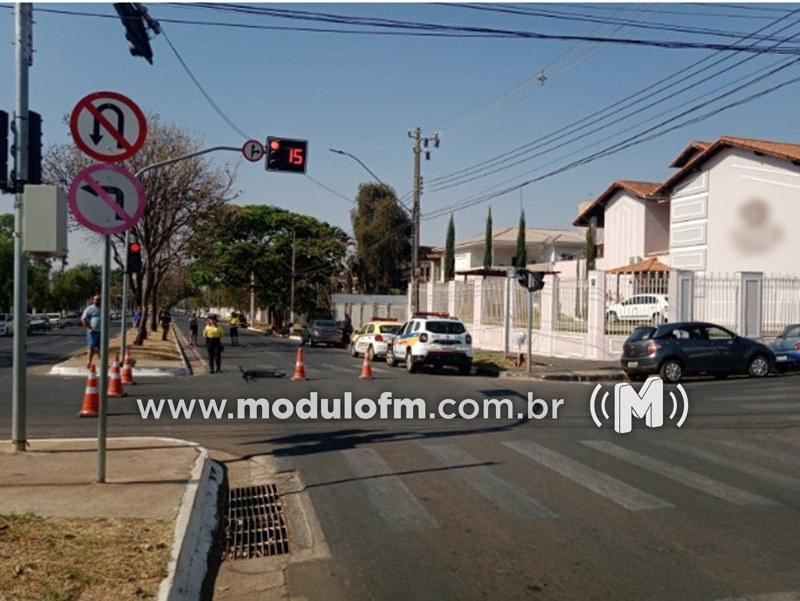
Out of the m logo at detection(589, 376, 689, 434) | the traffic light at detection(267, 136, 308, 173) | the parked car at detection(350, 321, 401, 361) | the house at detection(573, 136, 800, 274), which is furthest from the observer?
the house at detection(573, 136, 800, 274)

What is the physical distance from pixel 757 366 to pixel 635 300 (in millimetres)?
5575

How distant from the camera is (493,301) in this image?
3281cm

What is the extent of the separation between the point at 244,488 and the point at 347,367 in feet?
55.0

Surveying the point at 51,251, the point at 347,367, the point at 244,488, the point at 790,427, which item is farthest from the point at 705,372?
the point at 51,251

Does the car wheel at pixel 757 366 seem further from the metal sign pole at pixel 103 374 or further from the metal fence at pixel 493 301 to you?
the metal sign pole at pixel 103 374

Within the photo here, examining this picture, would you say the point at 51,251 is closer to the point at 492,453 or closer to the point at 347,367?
the point at 492,453

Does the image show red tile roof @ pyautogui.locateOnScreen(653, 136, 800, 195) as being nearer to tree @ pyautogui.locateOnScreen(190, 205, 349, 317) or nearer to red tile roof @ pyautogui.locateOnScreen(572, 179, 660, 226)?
red tile roof @ pyautogui.locateOnScreen(572, 179, 660, 226)

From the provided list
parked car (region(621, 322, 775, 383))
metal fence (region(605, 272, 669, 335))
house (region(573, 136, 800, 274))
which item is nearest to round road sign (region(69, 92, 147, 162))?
parked car (region(621, 322, 775, 383))

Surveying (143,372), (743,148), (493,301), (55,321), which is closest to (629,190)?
(743,148)

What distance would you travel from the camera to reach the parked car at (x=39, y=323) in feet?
202

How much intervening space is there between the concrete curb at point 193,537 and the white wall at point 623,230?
40464 millimetres

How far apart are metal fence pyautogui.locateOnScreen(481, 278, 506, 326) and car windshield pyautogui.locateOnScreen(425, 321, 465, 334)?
815 centimetres

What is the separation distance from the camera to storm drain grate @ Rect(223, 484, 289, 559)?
638 cm

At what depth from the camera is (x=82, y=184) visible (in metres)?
7.11
